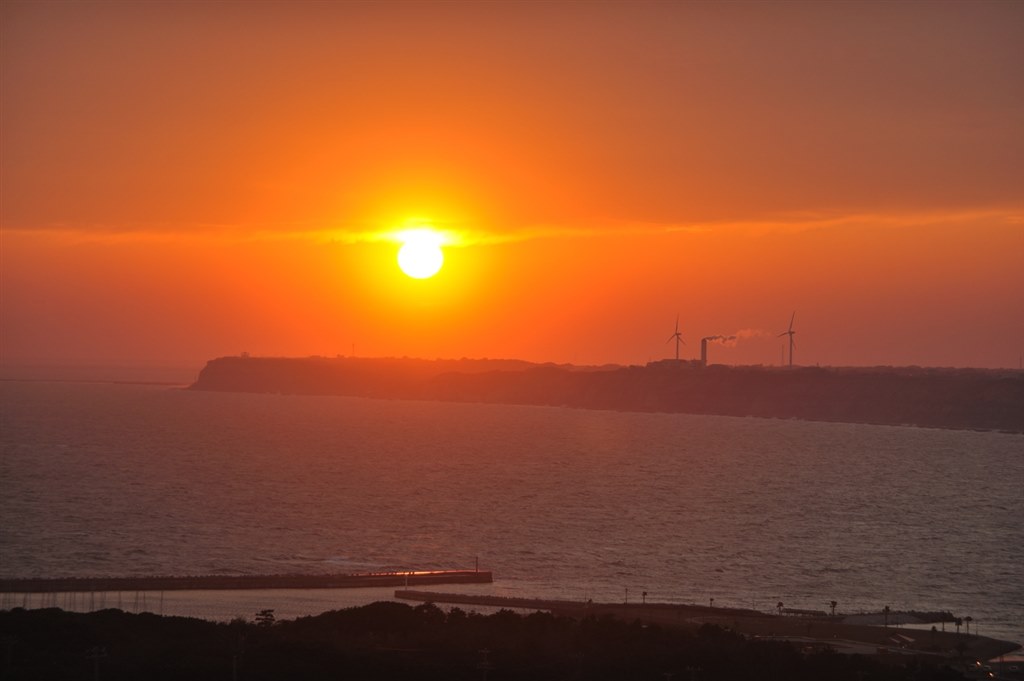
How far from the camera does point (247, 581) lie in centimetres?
5900

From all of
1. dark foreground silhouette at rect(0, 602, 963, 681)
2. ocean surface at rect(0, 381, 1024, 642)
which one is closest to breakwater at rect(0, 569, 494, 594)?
ocean surface at rect(0, 381, 1024, 642)

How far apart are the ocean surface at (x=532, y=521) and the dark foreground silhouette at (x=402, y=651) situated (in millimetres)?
7300

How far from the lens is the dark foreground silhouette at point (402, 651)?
4025 cm

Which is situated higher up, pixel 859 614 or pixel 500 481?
pixel 500 481

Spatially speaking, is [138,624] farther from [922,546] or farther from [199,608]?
[922,546]

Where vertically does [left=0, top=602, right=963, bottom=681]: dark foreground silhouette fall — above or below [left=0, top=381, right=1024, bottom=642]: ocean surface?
below

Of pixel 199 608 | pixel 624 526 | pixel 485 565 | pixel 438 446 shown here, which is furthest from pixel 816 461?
pixel 199 608

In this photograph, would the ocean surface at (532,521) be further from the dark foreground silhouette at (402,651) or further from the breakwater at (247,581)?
the dark foreground silhouette at (402,651)

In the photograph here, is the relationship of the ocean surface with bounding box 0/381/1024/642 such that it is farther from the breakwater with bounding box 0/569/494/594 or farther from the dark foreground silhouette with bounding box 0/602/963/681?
the dark foreground silhouette with bounding box 0/602/963/681

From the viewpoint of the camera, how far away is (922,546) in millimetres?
79438

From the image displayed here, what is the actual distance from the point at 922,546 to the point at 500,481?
46402mm

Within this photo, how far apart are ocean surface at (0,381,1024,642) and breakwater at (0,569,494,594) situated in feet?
4.56

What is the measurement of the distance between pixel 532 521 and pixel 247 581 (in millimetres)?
32311

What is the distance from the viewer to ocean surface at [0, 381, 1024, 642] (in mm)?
62219
